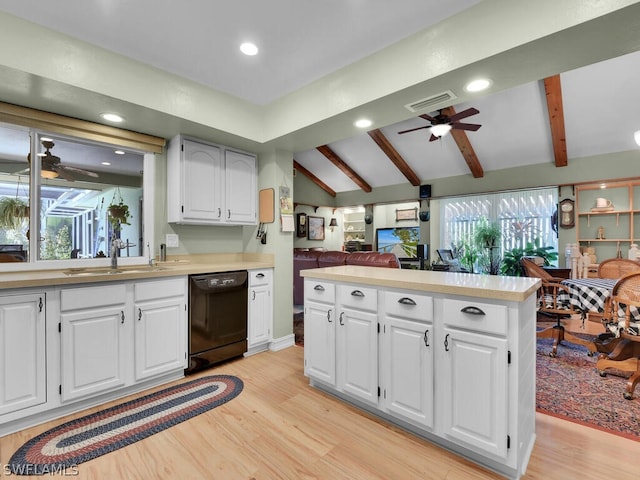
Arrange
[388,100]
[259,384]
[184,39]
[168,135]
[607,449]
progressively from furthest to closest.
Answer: [168,135], [259,384], [388,100], [184,39], [607,449]

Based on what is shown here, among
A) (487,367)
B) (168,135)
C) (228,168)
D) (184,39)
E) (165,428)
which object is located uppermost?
(184,39)

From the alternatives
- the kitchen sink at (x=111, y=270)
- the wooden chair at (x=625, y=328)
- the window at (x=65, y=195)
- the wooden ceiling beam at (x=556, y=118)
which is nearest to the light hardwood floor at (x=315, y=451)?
the wooden chair at (x=625, y=328)

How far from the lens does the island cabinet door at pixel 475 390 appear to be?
5.02ft

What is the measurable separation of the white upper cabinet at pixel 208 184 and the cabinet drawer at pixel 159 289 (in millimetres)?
680

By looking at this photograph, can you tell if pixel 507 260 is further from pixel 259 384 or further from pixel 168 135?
pixel 168 135

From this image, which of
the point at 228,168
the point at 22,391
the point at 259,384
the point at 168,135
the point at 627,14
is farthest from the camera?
the point at 228,168

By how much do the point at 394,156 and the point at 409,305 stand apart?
19.6 ft

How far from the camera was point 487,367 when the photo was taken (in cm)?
157

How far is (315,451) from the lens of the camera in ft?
5.85

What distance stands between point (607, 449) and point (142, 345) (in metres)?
3.14

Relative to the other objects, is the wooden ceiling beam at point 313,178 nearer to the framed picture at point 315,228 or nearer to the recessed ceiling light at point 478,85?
the framed picture at point 315,228

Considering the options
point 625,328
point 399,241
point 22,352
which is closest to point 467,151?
point 399,241

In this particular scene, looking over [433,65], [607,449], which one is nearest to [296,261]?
[433,65]

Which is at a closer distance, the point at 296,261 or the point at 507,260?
the point at 296,261
